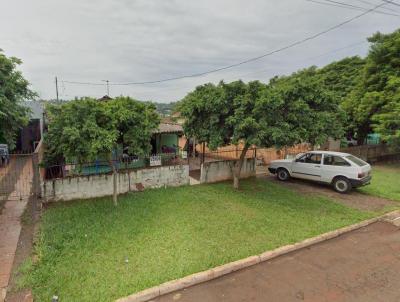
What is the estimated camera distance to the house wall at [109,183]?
837 cm

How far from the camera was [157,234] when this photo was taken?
630cm

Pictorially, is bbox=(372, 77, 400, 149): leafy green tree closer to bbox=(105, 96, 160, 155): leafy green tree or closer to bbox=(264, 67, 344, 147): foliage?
bbox=(264, 67, 344, 147): foliage

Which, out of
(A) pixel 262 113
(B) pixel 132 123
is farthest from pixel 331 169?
(B) pixel 132 123

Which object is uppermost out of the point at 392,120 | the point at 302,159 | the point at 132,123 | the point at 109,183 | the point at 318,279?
the point at 392,120

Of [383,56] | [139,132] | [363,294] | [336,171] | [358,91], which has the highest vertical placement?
[383,56]

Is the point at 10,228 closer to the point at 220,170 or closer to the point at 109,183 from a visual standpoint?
the point at 109,183

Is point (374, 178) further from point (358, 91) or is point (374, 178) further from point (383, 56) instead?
point (383, 56)

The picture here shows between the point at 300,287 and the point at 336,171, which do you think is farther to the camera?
the point at 336,171

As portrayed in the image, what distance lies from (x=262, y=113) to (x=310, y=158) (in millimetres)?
4211

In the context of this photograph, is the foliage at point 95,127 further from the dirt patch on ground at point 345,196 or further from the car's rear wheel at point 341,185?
the car's rear wheel at point 341,185

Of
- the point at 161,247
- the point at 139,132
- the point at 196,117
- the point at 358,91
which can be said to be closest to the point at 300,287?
the point at 161,247

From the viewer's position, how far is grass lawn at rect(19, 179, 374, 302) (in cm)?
462

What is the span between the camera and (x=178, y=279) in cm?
467

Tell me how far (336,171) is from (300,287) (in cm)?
696
